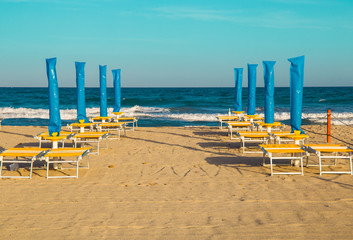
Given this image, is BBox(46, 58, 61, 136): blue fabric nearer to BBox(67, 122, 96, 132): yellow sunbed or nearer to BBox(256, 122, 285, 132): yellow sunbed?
BBox(67, 122, 96, 132): yellow sunbed

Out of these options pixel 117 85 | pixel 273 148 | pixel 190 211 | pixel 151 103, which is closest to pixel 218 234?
pixel 190 211

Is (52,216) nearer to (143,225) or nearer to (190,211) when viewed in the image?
(143,225)

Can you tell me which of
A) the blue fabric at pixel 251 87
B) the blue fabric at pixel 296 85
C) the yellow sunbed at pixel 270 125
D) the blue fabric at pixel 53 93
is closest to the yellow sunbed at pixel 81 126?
the blue fabric at pixel 53 93

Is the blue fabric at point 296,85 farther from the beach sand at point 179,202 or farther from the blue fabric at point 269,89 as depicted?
the blue fabric at point 269,89

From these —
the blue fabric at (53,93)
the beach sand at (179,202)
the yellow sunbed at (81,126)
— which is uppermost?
the blue fabric at (53,93)

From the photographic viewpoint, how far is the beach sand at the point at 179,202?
142 inches

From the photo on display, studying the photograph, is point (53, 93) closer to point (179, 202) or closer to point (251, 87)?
point (179, 202)

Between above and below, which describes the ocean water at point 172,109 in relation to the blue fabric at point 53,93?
below

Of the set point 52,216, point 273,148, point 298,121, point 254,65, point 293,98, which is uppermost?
point 254,65

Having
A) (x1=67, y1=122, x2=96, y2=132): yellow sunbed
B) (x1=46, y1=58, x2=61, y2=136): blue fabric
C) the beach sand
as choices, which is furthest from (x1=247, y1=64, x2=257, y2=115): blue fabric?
(x1=46, y1=58, x2=61, y2=136): blue fabric

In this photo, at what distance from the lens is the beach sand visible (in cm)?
360

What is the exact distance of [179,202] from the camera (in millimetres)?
4492

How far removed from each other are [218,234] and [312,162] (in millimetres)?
4066

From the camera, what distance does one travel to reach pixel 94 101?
36.5 metres
